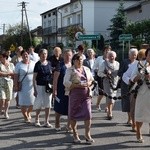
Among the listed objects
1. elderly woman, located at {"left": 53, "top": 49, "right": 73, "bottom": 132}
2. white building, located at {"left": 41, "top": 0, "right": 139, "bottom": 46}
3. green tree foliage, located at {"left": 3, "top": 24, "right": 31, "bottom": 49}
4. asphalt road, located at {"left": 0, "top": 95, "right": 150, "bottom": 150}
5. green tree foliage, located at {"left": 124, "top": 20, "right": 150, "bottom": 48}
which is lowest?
asphalt road, located at {"left": 0, "top": 95, "right": 150, "bottom": 150}

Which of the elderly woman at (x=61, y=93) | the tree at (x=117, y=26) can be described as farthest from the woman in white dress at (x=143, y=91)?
the tree at (x=117, y=26)

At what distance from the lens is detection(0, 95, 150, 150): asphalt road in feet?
30.2

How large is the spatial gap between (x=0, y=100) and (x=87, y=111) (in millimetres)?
4695

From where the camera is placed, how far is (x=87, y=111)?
9422 mm

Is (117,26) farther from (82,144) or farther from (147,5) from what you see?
(82,144)

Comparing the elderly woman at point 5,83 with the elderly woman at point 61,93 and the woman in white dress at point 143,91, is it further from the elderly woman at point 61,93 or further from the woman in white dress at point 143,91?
the woman in white dress at point 143,91

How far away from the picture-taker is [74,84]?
939 centimetres

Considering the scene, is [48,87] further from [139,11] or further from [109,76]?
[139,11]

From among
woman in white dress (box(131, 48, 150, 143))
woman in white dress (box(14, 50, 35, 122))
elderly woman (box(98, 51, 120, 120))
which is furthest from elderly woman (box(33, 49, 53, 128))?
woman in white dress (box(131, 48, 150, 143))

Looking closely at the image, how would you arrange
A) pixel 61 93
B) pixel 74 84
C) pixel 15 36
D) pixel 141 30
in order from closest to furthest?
pixel 74 84, pixel 61 93, pixel 141 30, pixel 15 36

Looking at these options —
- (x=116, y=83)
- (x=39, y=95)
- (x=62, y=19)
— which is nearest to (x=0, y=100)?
(x=39, y=95)

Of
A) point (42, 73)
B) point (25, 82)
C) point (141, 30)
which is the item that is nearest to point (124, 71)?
point (42, 73)

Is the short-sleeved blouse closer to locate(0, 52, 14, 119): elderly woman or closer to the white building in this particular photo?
locate(0, 52, 14, 119): elderly woman

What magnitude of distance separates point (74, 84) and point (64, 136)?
1.47m
